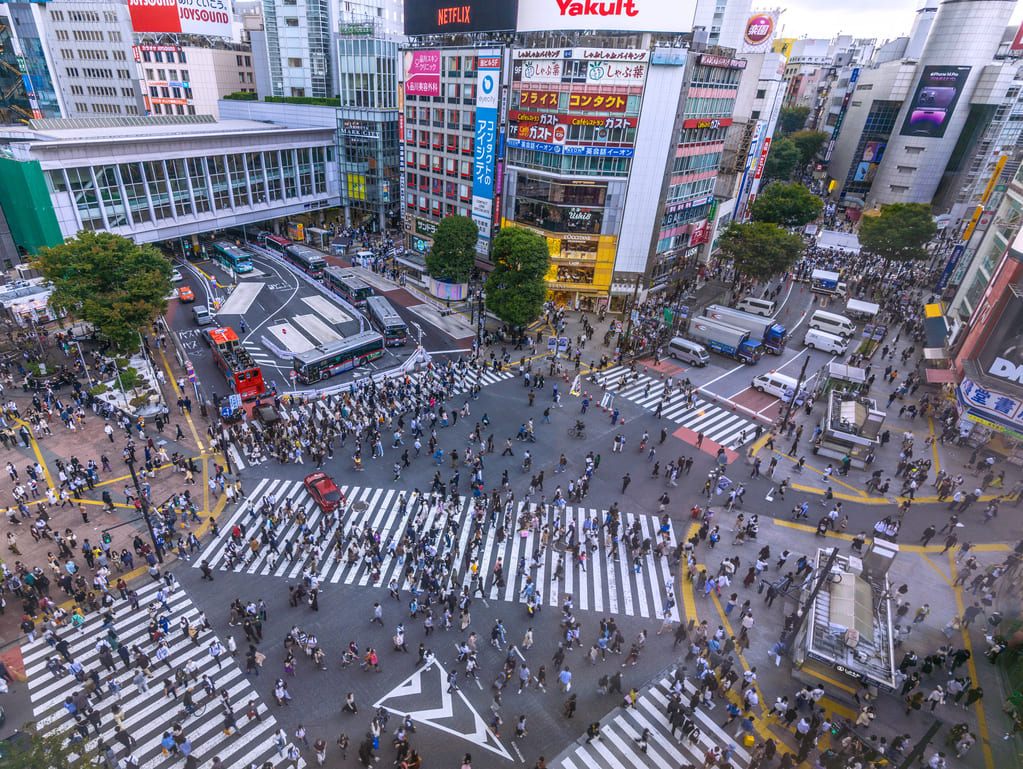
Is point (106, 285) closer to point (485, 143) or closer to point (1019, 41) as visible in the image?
point (485, 143)

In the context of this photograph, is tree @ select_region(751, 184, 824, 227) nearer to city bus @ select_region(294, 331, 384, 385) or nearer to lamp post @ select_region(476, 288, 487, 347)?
lamp post @ select_region(476, 288, 487, 347)

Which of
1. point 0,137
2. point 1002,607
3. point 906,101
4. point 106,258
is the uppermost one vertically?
point 906,101

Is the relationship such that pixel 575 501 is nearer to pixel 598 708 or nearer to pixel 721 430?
pixel 598 708

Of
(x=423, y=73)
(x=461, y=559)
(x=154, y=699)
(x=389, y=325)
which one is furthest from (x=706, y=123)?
(x=154, y=699)

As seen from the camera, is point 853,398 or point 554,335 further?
point 554,335

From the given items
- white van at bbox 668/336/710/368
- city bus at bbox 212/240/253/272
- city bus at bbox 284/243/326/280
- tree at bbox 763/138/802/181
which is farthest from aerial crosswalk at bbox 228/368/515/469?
tree at bbox 763/138/802/181

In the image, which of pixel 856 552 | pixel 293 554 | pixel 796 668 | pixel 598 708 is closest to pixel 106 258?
pixel 293 554

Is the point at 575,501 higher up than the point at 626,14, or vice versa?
the point at 626,14
